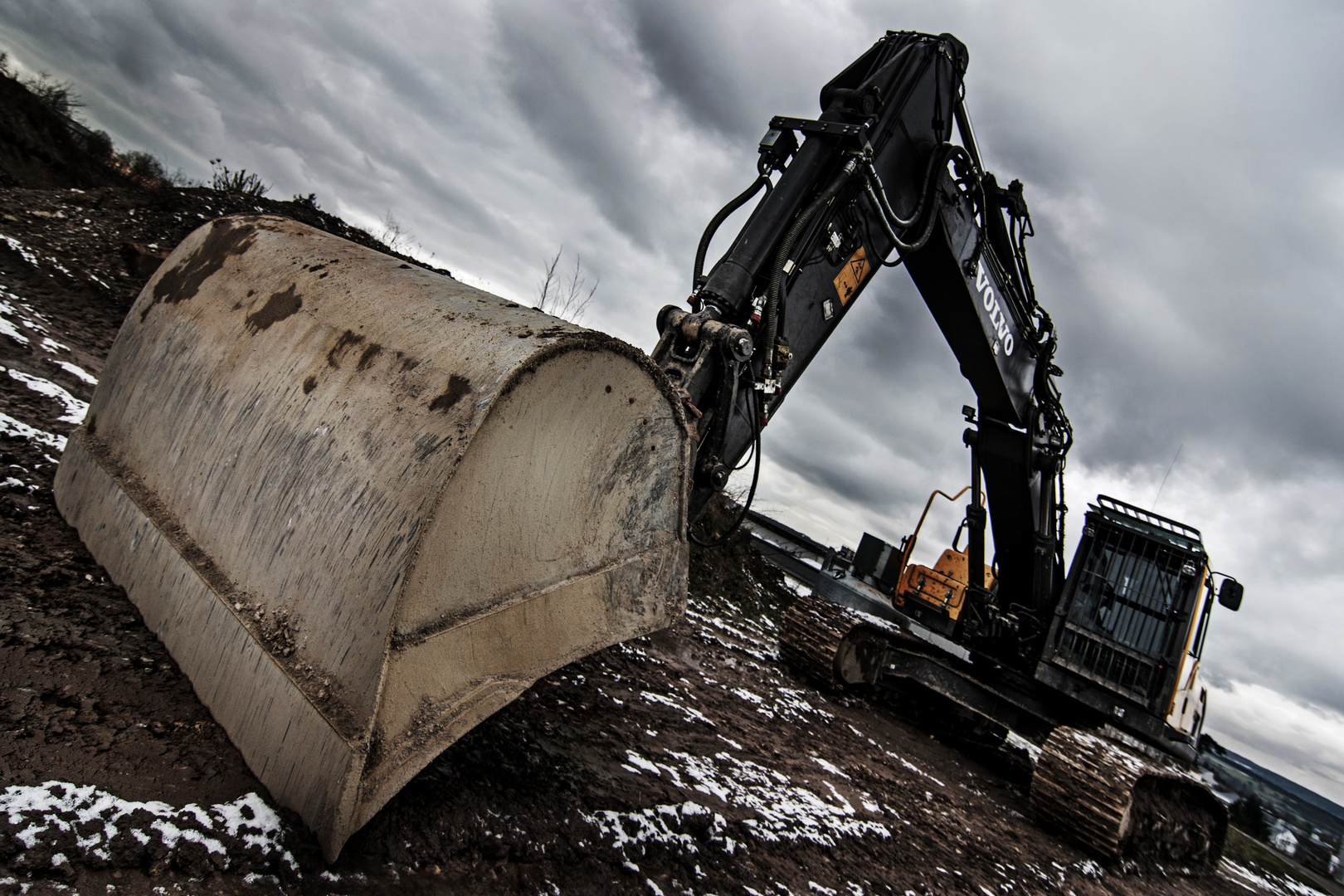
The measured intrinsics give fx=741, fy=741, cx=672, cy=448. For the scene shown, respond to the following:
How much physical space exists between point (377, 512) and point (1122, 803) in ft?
15.5

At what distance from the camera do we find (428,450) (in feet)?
5.76

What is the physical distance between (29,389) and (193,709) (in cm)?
332

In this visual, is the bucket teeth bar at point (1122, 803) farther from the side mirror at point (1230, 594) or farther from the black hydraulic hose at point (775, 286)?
the black hydraulic hose at point (775, 286)

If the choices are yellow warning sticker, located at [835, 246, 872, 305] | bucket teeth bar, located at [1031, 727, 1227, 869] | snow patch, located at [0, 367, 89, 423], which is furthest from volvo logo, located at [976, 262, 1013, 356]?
snow patch, located at [0, 367, 89, 423]

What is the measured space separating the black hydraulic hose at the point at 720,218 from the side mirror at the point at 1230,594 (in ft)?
15.8

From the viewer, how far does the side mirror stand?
5.49 metres

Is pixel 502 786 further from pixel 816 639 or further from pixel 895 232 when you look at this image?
pixel 816 639

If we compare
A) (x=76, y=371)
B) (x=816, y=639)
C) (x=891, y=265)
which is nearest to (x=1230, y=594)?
(x=816, y=639)

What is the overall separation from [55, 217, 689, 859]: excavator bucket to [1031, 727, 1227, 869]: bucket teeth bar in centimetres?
372

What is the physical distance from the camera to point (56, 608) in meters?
Answer: 2.21

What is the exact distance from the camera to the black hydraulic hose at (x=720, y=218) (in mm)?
3375

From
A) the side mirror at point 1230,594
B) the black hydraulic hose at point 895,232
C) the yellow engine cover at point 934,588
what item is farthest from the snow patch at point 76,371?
the side mirror at point 1230,594

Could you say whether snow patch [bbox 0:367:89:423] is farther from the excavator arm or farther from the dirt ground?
the excavator arm

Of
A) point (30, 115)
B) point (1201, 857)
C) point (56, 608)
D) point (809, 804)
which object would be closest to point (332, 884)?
point (56, 608)
